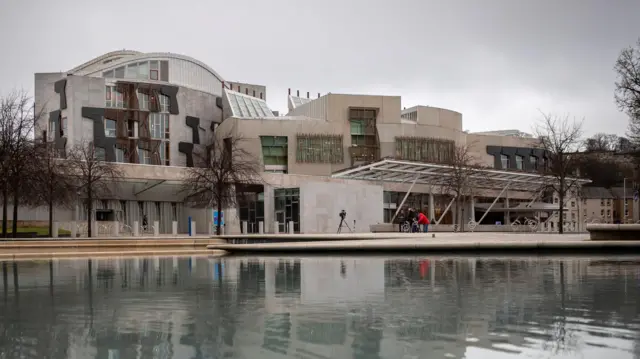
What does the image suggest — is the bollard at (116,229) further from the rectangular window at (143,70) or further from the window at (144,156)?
the rectangular window at (143,70)

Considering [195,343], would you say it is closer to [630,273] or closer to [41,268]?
[630,273]

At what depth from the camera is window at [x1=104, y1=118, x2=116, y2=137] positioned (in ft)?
213

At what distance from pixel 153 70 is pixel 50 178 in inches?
1715

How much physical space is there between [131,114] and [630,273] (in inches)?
2324

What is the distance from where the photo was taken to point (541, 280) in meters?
11.7

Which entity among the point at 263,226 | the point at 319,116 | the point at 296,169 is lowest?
the point at 263,226

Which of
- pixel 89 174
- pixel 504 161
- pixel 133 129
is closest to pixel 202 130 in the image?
pixel 133 129

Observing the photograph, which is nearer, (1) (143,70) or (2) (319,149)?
(2) (319,149)

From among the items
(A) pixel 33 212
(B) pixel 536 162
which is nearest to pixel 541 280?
(A) pixel 33 212

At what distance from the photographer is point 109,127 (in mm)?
65188

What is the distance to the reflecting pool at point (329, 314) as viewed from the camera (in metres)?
6.20

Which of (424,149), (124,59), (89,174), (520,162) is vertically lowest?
(89,174)

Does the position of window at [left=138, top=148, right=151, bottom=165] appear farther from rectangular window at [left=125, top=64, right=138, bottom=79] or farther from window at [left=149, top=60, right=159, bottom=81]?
window at [left=149, top=60, right=159, bottom=81]

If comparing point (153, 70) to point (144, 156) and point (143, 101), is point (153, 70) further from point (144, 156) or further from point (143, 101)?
point (144, 156)
